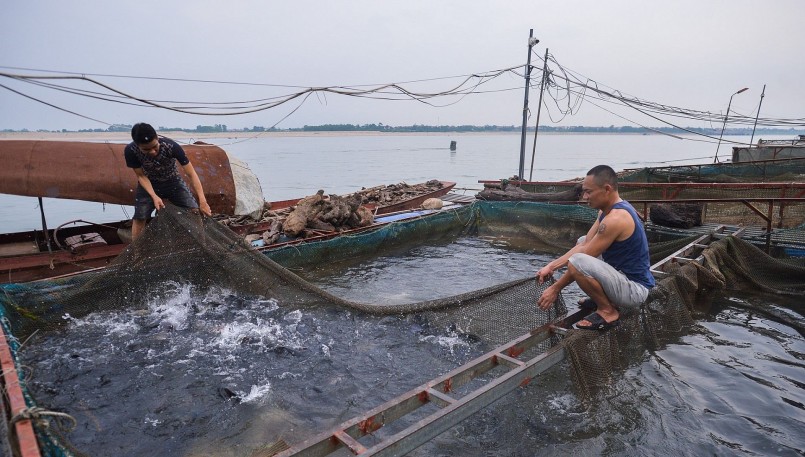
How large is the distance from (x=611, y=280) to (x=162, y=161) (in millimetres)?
5735

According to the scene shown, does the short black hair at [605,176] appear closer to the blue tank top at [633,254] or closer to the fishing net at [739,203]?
the blue tank top at [633,254]

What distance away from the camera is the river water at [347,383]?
391 centimetres

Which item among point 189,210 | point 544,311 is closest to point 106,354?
point 189,210

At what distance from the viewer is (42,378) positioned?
15.3ft

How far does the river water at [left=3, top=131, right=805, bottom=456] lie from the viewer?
3908 mm

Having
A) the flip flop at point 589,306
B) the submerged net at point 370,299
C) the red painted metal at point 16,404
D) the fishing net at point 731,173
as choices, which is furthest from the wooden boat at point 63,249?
the fishing net at point 731,173

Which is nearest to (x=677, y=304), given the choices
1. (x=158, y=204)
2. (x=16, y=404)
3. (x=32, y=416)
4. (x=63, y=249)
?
(x=32, y=416)

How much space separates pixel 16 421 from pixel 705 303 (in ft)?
26.9

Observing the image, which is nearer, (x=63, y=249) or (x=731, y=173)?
(x=63, y=249)

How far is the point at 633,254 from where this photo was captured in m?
4.38

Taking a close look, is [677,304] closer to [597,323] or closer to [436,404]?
[597,323]

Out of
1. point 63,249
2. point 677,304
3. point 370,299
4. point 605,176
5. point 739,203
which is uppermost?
point 605,176

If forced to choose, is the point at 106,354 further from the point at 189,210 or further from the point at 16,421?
the point at 16,421

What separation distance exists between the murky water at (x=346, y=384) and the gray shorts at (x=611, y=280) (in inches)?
36.1
